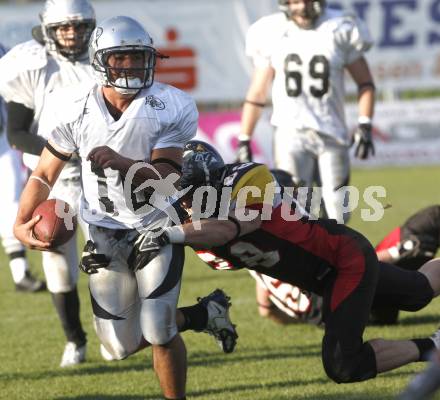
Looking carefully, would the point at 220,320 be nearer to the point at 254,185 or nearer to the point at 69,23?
the point at 254,185

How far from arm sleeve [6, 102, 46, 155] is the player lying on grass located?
1.32 metres

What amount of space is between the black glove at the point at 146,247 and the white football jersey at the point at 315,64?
254 cm

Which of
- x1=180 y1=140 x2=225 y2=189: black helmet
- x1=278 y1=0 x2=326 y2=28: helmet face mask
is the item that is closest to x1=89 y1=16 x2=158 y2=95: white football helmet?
x1=180 y1=140 x2=225 y2=189: black helmet

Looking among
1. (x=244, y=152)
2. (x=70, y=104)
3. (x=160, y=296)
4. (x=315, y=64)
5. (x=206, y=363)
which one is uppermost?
(x=70, y=104)

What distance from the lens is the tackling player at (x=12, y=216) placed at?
6.93m

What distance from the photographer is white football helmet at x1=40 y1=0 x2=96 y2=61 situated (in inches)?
205

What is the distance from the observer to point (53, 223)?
402cm

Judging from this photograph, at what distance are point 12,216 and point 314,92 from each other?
222cm

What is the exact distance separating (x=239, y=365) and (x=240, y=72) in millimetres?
9215

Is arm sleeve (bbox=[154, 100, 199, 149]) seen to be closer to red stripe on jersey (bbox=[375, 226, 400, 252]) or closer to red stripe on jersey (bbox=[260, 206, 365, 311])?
red stripe on jersey (bbox=[260, 206, 365, 311])

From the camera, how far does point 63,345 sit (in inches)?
218

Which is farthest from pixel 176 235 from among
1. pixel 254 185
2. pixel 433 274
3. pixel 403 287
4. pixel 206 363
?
pixel 206 363

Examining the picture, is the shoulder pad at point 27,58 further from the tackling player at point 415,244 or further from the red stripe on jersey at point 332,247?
the tackling player at point 415,244

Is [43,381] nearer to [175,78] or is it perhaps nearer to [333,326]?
[333,326]
